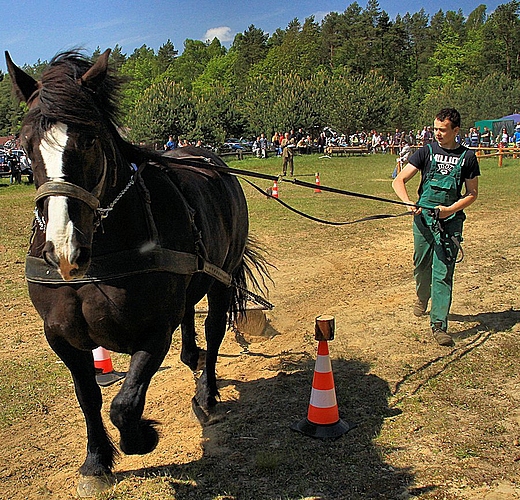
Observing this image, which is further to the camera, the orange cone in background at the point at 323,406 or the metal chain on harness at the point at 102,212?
the orange cone in background at the point at 323,406

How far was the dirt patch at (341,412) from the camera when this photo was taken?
11.5ft

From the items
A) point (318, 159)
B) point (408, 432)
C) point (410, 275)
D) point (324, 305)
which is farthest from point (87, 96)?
point (318, 159)

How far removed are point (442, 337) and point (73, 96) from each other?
4.15 m

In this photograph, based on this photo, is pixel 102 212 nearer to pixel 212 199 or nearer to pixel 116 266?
pixel 116 266

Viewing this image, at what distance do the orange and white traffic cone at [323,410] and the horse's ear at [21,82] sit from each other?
2.45 m

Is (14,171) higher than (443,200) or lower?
lower

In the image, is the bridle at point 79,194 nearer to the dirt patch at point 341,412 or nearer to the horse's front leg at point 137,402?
the horse's front leg at point 137,402

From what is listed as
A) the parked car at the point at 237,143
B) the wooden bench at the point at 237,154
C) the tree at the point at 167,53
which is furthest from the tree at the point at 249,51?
the wooden bench at the point at 237,154

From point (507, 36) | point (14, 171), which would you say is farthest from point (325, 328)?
point (507, 36)

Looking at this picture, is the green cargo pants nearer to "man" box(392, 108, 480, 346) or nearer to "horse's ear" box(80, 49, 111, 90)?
"man" box(392, 108, 480, 346)

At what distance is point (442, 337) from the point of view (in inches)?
221

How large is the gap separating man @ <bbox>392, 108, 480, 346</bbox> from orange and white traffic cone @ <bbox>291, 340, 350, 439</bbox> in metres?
1.89

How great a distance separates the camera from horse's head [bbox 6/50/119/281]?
247 centimetres

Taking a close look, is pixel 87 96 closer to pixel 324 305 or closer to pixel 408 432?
pixel 408 432
